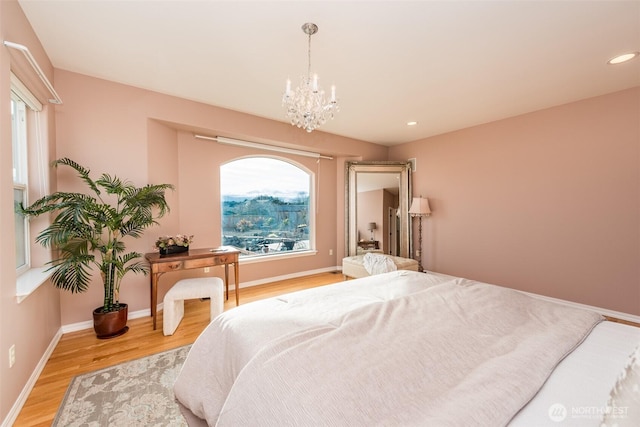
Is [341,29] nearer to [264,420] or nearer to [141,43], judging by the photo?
[141,43]

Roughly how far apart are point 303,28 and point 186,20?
0.83 m

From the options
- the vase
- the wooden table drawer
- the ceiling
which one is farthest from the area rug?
the ceiling

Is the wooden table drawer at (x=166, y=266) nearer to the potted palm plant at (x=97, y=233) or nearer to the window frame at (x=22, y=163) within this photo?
the potted palm plant at (x=97, y=233)

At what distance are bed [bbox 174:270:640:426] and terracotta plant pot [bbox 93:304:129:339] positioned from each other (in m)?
1.53

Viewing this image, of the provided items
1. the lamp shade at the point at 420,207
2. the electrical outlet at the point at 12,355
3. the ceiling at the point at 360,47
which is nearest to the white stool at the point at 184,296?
the electrical outlet at the point at 12,355

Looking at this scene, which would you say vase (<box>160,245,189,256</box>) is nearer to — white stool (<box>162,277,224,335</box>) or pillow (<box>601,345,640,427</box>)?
white stool (<box>162,277,224,335</box>)

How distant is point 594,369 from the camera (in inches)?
38.1

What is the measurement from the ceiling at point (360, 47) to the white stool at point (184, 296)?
2.12 metres

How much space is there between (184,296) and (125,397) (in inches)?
36.9

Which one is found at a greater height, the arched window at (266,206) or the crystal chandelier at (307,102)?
the crystal chandelier at (307,102)

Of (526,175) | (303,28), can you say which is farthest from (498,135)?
(303,28)

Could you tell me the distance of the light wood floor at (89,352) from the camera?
5.29ft

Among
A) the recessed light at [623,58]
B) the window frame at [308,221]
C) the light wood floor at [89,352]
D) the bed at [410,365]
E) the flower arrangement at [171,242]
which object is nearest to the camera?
the bed at [410,365]

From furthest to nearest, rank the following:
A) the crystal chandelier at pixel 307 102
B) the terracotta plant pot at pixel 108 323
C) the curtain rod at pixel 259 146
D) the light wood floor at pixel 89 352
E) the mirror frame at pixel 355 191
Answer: the mirror frame at pixel 355 191
the curtain rod at pixel 259 146
the terracotta plant pot at pixel 108 323
the crystal chandelier at pixel 307 102
the light wood floor at pixel 89 352
